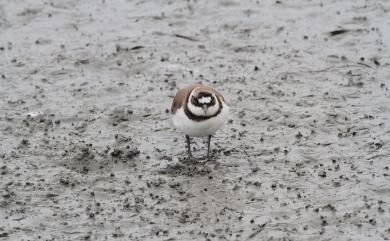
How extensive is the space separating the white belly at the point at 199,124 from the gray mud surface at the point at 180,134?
480 mm

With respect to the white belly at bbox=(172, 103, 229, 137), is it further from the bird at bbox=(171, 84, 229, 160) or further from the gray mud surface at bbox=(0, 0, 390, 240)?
the gray mud surface at bbox=(0, 0, 390, 240)

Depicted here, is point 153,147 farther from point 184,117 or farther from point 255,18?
point 255,18

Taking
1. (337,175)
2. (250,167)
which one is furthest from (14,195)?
(337,175)

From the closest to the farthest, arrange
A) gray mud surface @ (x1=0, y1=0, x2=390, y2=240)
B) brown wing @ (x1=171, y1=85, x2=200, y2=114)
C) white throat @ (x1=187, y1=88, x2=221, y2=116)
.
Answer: gray mud surface @ (x1=0, y1=0, x2=390, y2=240) → white throat @ (x1=187, y1=88, x2=221, y2=116) → brown wing @ (x1=171, y1=85, x2=200, y2=114)

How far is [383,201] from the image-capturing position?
8672 mm

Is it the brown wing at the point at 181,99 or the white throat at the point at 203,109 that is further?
the brown wing at the point at 181,99

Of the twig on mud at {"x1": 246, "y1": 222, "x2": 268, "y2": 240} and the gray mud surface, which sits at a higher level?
the gray mud surface

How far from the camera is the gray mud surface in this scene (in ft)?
28.2

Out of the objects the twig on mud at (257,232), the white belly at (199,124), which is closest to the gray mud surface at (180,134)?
the twig on mud at (257,232)

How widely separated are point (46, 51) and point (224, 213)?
5776 mm

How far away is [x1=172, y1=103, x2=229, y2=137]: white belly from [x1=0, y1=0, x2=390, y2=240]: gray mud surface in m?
0.48

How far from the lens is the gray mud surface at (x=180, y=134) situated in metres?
8.61

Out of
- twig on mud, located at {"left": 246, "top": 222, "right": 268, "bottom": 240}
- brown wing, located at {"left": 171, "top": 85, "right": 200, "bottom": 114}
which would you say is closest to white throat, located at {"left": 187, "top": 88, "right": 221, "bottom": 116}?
brown wing, located at {"left": 171, "top": 85, "right": 200, "bottom": 114}

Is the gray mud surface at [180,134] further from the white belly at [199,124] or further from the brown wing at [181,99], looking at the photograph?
the brown wing at [181,99]
